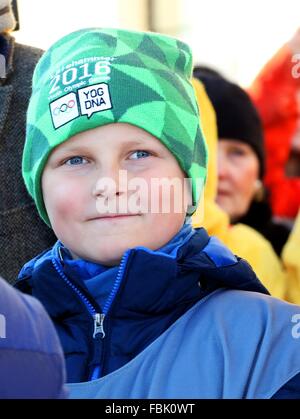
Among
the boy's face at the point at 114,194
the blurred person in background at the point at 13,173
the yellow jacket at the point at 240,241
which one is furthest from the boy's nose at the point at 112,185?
the yellow jacket at the point at 240,241

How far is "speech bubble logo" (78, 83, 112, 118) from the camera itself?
72cm

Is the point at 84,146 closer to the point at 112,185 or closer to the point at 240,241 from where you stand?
the point at 112,185

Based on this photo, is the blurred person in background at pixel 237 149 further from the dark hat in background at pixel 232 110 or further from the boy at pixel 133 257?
the boy at pixel 133 257

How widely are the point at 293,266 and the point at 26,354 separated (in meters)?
0.73

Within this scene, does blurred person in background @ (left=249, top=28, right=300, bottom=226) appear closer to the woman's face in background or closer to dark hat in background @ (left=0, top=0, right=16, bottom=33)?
the woman's face in background

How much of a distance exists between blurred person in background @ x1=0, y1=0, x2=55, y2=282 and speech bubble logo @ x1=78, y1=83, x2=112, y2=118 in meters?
0.16

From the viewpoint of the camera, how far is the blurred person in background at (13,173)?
85 cm

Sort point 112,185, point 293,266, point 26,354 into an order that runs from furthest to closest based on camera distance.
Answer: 1. point 293,266
2. point 112,185
3. point 26,354

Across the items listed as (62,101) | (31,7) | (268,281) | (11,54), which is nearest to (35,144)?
(62,101)

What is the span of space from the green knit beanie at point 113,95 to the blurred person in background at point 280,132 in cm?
87

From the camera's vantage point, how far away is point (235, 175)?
147cm

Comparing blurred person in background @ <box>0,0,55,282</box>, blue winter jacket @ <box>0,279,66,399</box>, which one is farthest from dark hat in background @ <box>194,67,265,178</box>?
blue winter jacket @ <box>0,279,66,399</box>

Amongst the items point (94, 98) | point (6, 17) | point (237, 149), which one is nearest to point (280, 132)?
point (237, 149)

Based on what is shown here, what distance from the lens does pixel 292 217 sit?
174 cm
